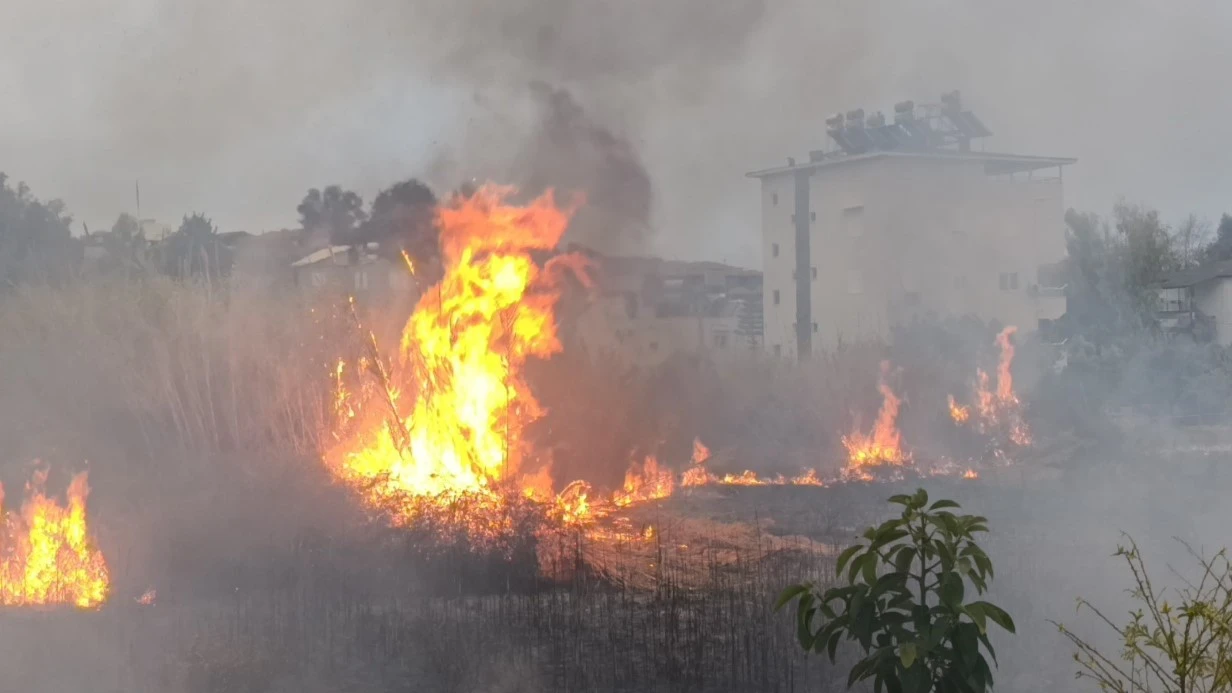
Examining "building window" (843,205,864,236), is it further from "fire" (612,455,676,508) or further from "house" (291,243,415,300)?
"fire" (612,455,676,508)

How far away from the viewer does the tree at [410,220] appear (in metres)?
11.2

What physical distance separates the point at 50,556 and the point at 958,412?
13524 mm

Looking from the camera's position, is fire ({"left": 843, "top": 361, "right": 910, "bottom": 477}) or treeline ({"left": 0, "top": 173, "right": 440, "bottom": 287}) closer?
treeline ({"left": 0, "top": 173, "right": 440, "bottom": 287})

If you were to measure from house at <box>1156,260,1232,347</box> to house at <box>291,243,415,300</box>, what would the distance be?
21658 millimetres

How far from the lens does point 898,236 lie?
94.6 ft

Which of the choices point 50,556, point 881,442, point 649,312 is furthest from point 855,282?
point 50,556

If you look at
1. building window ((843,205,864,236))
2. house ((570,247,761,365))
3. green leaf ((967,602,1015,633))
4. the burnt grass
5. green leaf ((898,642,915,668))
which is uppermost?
building window ((843,205,864,236))

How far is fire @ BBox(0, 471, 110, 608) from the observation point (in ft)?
24.0

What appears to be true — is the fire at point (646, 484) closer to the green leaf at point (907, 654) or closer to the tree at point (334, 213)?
the tree at point (334, 213)

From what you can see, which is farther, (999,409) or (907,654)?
(999,409)

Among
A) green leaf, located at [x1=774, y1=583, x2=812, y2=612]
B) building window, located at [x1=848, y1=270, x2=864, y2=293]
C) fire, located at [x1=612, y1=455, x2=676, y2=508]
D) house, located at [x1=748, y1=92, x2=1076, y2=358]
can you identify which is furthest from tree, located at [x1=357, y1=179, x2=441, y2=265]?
building window, located at [x1=848, y1=270, x2=864, y2=293]

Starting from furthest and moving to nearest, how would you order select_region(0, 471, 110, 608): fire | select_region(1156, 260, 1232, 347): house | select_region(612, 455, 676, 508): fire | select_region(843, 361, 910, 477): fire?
select_region(1156, 260, 1232, 347): house → select_region(843, 361, 910, 477): fire → select_region(612, 455, 676, 508): fire → select_region(0, 471, 110, 608): fire

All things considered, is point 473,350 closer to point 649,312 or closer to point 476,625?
point 476,625

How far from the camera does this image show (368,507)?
8.93 meters
